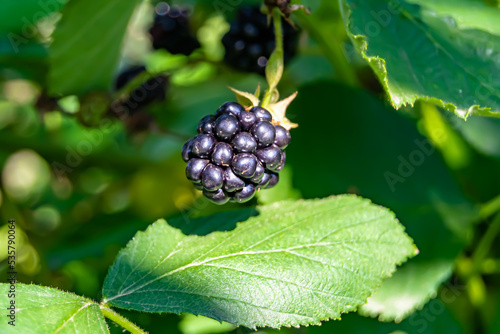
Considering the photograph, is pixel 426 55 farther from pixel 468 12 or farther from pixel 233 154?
pixel 233 154

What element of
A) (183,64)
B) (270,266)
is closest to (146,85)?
(183,64)

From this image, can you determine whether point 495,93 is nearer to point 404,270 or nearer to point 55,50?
point 404,270

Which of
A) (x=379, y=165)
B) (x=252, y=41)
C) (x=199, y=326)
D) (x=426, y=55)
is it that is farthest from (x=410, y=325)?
(x=252, y=41)

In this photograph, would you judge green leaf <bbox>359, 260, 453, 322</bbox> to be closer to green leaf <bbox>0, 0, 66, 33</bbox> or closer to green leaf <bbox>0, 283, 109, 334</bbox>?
green leaf <bbox>0, 283, 109, 334</bbox>

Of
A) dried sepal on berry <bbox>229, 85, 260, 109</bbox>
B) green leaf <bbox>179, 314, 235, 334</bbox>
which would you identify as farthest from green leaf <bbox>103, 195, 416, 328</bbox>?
green leaf <bbox>179, 314, 235, 334</bbox>

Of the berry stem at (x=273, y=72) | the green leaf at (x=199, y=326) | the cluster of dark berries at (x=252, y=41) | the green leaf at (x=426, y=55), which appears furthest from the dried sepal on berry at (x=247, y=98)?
the green leaf at (x=199, y=326)

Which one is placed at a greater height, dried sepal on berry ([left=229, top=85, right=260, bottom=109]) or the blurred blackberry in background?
dried sepal on berry ([left=229, top=85, right=260, bottom=109])

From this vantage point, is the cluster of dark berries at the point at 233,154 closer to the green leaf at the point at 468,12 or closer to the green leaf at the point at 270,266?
the green leaf at the point at 270,266

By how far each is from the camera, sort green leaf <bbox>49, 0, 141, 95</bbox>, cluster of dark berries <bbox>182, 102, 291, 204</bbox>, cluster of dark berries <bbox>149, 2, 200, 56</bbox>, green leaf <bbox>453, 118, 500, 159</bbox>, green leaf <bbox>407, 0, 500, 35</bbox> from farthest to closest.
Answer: cluster of dark berries <bbox>149, 2, 200, 56</bbox>
green leaf <bbox>453, 118, 500, 159</bbox>
green leaf <bbox>49, 0, 141, 95</bbox>
green leaf <bbox>407, 0, 500, 35</bbox>
cluster of dark berries <bbox>182, 102, 291, 204</bbox>
